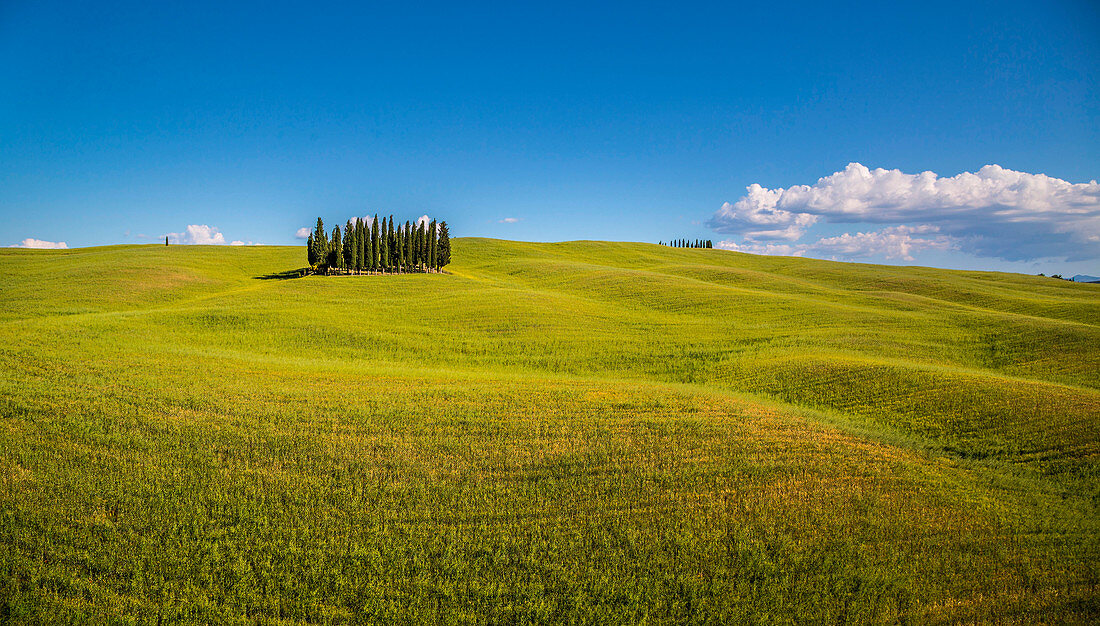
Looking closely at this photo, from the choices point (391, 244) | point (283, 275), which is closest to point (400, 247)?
point (391, 244)

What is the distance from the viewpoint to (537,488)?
11414mm

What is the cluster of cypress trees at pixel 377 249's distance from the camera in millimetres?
69500

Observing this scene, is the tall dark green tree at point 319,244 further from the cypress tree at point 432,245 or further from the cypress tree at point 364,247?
the cypress tree at point 432,245

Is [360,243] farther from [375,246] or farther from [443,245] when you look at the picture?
[443,245]

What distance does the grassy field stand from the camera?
823 centimetres

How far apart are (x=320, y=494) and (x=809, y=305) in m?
43.8

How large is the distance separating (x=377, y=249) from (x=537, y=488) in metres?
67.1

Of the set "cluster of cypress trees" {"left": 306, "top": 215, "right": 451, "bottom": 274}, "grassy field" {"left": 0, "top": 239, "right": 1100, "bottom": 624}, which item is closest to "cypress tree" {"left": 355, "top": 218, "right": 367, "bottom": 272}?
"cluster of cypress trees" {"left": 306, "top": 215, "right": 451, "bottom": 274}

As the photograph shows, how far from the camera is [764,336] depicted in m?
34.0

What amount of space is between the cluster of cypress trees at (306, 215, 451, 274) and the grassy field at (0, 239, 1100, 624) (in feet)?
142

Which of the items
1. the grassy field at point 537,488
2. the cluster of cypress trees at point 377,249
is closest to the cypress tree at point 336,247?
the cluster of cypress trees at point 377,249

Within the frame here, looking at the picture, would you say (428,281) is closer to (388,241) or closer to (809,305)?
(388,241)

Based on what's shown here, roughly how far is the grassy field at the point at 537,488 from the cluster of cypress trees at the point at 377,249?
142 feet

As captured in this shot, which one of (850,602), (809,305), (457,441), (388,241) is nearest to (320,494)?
(457,441)
